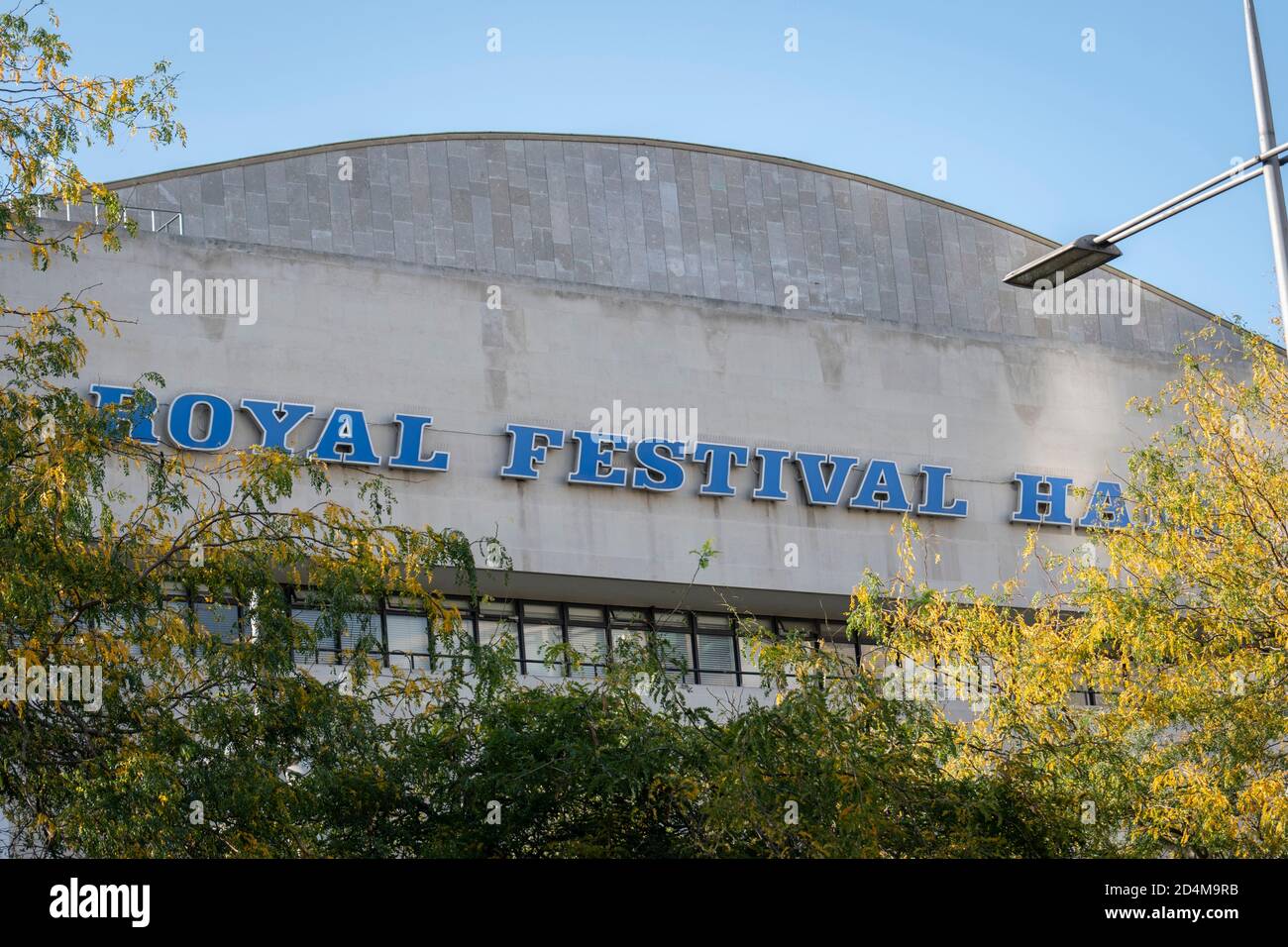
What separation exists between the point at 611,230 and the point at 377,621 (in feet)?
41.1

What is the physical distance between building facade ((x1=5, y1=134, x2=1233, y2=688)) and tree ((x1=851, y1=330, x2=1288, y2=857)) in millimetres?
5644

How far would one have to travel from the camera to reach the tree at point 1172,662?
16.7 m

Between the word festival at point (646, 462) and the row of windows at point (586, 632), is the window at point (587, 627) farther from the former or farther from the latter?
the word festival at point (646, 462)

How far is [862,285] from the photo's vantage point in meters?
40.8

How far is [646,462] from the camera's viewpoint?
31.4 meters

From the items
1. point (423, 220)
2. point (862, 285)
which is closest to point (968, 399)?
point (862, 285)

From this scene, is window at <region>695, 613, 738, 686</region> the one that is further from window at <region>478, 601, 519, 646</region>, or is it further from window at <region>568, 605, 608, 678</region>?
window at <region>478, 601, 519, 646</region>

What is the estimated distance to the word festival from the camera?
2834 centimetres

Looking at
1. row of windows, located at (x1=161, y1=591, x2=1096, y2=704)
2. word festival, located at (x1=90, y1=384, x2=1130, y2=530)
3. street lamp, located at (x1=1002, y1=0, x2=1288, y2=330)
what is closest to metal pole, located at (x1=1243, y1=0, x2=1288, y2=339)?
street lamp, located at (x1=1002, y1=0, x2=1288, y2=330)

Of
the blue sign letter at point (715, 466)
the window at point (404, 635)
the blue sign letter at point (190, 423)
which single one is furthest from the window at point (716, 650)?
the blue sign letter at point (190, 423)

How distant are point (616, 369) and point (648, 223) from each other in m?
8.25

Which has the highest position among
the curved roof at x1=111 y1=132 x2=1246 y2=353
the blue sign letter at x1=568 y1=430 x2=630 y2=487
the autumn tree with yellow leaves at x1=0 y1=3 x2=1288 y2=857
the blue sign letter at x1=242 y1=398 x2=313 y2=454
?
the curved roof at x1=111 y1=132 x2=1246 y2=353

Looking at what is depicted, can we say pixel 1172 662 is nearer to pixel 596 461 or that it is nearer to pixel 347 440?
pixel 596 461

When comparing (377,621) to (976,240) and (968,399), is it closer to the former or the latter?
(968,399)
